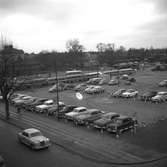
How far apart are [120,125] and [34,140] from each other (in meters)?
7.91

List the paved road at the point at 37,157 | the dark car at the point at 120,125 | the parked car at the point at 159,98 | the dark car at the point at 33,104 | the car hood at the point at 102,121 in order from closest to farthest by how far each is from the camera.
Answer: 1. the paved road at the point at 37,157
2. the dark car at the point at 120,125
3. the car hood at the point at 102,121
4. the dark car at the point at 33,104
5. the parked car at the point at 159,98

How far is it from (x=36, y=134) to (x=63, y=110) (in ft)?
30.5

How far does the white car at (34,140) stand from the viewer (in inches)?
696

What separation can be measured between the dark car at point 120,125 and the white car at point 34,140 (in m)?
5.97

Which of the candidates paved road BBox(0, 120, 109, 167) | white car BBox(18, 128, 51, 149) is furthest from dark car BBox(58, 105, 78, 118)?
white car BBox(18, 128, 51, 149)

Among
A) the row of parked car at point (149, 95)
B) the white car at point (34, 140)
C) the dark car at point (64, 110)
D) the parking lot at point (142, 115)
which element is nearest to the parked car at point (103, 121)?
the parking lot at point (142, 115)

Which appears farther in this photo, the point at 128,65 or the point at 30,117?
the point at 128,65

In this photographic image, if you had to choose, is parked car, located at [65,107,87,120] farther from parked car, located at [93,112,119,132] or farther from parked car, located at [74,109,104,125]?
parked car, located at [93,112,119,132]

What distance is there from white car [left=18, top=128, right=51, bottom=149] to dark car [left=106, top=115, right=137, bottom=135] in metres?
5.97

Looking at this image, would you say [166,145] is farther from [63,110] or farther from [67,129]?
[63,110]

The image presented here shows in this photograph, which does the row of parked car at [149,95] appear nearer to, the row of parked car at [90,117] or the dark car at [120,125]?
Answer: the row of parked car at [90,117]

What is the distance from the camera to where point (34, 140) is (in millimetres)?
17906

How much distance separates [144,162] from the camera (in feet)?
48.2

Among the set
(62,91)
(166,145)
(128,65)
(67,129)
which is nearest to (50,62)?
(128,65)
